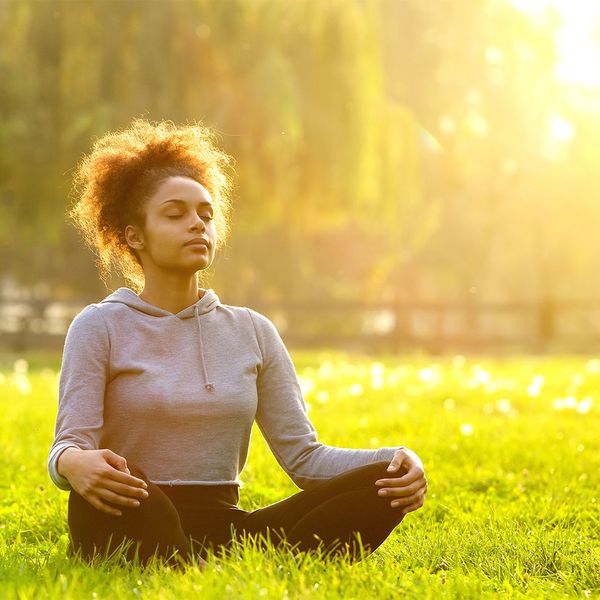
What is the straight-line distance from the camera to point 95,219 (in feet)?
12.8

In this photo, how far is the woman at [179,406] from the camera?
3.41 m

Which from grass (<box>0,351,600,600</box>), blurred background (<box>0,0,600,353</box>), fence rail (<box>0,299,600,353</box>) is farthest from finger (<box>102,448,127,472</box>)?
fence rail (<box>0,299,600,353</box>)

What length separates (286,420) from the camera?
3.85m

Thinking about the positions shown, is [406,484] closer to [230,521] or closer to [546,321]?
[230,521]

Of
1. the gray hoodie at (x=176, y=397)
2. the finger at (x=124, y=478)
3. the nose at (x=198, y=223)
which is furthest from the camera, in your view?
the nose at (x=198, y=223)

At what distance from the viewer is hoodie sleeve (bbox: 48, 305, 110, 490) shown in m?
3.37

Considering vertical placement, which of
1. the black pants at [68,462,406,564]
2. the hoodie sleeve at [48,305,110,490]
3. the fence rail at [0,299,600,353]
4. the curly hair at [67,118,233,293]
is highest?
the curly hair at [67,118,233,293]

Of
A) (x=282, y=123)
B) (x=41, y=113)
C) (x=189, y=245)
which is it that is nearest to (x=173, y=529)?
(x=189, y=245)

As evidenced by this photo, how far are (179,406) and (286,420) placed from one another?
18.8 inches

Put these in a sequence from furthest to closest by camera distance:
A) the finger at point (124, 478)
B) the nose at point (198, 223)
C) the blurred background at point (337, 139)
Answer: the blurred background at point (337, 139) < the nose at point (198, 223) < the finger at point (124, 478)

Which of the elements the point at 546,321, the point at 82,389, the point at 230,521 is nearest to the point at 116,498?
the point at 82,389

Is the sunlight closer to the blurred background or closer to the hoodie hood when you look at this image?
the blurred background

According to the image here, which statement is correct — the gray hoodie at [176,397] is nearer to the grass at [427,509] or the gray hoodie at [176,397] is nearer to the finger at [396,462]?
the finger at [396,462]

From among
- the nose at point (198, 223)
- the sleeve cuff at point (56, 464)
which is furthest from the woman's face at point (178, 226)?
the sleeve cuff at point (56, 464)
